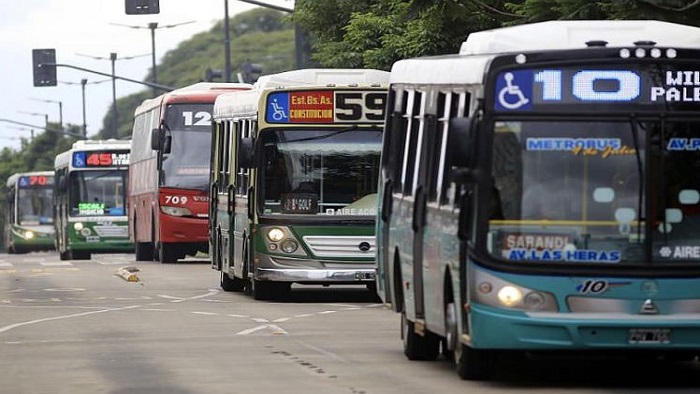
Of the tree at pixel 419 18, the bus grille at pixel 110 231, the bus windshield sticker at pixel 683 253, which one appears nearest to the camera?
the bus windshield sticker at pixel 683 253

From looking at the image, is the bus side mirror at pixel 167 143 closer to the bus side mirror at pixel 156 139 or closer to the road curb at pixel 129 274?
the bus side mirror at pixel 156 139

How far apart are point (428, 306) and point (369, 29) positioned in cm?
2407

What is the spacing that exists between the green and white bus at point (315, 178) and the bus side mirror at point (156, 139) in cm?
1545

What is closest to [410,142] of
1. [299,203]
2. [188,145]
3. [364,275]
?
[364,275]

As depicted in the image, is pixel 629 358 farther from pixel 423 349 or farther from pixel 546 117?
pixel 546 117

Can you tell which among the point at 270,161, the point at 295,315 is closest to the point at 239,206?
the point at 270,161

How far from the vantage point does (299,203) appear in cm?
2617

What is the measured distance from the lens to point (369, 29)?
1575 inches

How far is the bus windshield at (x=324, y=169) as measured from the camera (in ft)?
85.0

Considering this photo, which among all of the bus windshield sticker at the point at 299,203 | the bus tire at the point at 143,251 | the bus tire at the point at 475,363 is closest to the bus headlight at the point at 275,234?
the bus windshield sticker at the point at 299,203

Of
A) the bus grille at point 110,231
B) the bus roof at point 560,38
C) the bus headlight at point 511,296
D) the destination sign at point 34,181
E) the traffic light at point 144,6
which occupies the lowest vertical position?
the destination sign at point 34,181

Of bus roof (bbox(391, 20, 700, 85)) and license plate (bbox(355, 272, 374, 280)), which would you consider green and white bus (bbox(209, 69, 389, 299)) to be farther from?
bus roof (bbox(391, 20, 700, 85))

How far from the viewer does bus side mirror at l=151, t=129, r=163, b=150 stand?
1657 inches

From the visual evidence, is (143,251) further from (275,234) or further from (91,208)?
(275,234)
